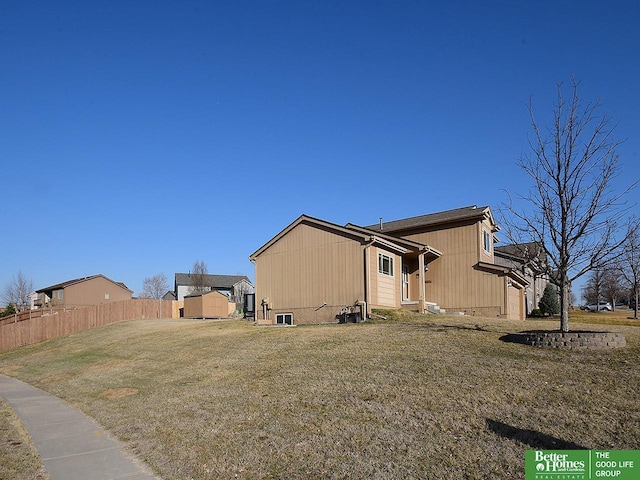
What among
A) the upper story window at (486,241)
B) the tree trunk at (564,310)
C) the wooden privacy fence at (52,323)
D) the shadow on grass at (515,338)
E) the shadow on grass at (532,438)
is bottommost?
the wooden privacy fence at (52,323)

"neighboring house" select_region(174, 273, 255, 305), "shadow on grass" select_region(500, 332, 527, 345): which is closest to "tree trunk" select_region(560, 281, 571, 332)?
"shadow on grass" select_region(500, 332, 527, 345)

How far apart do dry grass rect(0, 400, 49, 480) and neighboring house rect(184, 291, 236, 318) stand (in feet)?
110

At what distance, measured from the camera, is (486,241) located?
28156mm

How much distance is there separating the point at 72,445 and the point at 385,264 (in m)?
17.4

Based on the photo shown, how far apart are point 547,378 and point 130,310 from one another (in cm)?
3413

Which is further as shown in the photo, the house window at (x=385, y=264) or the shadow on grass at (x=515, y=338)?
the house window at (x=385, y=264)

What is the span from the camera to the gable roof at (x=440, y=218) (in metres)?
26.7

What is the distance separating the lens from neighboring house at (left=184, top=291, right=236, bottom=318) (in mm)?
44375

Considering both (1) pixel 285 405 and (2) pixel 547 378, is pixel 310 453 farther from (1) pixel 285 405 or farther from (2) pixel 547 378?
(2) pixel 547 378

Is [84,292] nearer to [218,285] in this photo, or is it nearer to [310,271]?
[218,285]

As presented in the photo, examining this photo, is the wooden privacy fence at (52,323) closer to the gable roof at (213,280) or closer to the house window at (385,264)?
the house window at (385,264)

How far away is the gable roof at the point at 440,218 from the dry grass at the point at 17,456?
21499 mm

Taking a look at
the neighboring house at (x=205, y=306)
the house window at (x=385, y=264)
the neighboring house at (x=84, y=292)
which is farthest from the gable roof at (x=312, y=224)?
the neighboring house at (x=84, y=292)

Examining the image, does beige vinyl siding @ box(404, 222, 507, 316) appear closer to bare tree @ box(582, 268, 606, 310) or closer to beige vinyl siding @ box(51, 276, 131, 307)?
bare tree @ box(582, 268, 606, 310)
